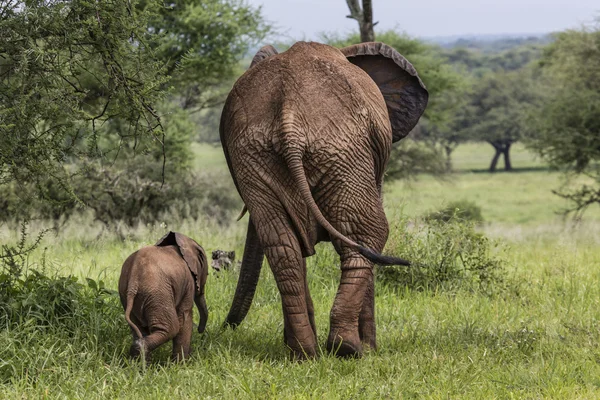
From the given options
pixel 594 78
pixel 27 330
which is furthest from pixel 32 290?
pixel 594 78

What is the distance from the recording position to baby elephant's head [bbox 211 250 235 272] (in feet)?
28.9

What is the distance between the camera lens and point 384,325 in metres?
6.94

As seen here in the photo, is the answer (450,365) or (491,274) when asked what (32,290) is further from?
(491,274)

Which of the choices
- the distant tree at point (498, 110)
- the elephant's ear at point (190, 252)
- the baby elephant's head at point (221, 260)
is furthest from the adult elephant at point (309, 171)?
the distant tree at point (498, 110)

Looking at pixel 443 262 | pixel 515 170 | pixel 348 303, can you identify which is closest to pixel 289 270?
pixel 348 303

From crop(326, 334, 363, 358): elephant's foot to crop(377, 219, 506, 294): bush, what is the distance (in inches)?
117

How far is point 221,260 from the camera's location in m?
8.92

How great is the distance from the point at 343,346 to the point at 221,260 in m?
3.62

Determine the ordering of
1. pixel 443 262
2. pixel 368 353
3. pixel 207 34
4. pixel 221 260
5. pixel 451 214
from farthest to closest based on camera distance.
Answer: pixel 207 34 < pixel 451 214 < pixel 221 260 < pixel 443 262 < pixel 368 353

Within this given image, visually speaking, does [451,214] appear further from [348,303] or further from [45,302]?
[45,302]

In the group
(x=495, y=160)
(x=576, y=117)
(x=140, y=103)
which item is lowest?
(x=495, y=160)

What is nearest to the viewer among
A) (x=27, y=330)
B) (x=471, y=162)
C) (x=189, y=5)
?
(x=27, y=330)

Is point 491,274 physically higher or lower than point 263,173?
lower

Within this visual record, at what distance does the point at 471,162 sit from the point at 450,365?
220ft
